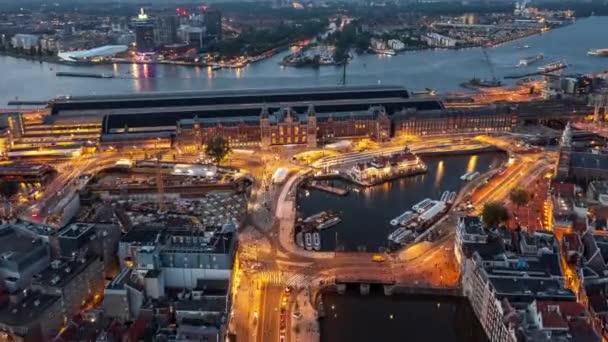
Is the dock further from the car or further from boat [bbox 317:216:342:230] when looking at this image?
the car

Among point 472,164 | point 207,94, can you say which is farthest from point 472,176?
point 207,94

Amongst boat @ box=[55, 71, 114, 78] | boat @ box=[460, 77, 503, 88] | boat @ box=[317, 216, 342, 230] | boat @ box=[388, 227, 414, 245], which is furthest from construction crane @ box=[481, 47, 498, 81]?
boat @ box=[55, 71, 114, 78]

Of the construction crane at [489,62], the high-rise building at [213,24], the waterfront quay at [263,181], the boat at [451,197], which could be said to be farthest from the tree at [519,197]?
the high-rise building at [213,24]

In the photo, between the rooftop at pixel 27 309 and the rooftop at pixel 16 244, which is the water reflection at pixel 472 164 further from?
the rooftop at pixel 27 309

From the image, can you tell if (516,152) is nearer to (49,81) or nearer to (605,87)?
(605,87)

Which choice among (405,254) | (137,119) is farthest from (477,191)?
(137,119)

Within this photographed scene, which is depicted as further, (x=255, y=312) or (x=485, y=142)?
(x=485, y=142)
